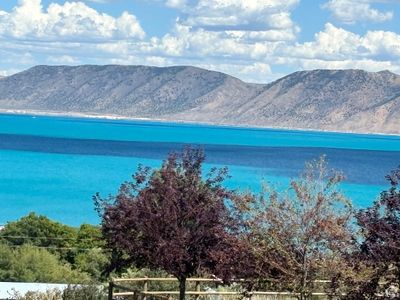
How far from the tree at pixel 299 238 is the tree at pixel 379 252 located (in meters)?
3.64

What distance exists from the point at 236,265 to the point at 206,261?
65.3 inches

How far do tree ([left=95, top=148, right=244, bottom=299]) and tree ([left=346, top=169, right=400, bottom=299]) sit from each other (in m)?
5.20

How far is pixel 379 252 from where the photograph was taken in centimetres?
1011

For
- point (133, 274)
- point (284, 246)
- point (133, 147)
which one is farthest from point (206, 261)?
point (133, 147)

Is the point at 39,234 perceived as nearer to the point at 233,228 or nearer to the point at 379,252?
the point at 233,228

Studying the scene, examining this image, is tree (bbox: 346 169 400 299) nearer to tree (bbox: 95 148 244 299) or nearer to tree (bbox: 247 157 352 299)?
tree (bbox: 247 157 352 299)

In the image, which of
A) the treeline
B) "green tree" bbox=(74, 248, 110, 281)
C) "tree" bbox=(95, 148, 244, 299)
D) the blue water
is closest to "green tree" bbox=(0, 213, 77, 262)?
"green tree" bbox=(74, 248, 110, 281)

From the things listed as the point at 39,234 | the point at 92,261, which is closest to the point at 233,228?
the point at 92,261

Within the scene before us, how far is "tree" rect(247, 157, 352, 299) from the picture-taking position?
14.6 m

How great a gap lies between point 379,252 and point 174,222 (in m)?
6.91

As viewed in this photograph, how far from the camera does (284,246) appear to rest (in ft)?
48.7

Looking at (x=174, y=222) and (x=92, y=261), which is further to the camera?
(x=92, y=261)

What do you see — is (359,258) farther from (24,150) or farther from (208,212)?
(24,150)

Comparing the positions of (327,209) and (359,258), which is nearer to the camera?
(359,258)
